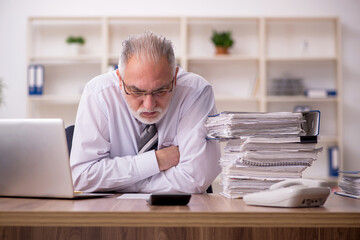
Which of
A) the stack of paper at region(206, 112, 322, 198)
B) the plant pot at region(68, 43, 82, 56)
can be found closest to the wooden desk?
the stack of paper at region(206, 112, 322, 198)

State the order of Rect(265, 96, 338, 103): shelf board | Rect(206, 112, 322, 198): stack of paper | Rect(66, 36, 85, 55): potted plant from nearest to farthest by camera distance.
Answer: Rect(206, 112, 322, 198): stack of paper → Rect(265, 96, 338, 103): shelf board → Rect(66, 36, 85, 55): potted plant

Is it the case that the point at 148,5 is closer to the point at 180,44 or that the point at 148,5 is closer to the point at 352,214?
the point at 180,44

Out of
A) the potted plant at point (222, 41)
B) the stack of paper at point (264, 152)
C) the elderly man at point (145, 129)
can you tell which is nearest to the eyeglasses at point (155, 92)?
the elderly man at point (145, 129)

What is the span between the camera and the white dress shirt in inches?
62.9

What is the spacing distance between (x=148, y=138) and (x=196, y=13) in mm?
3295

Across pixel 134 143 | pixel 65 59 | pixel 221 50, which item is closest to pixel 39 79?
pixel 65 59

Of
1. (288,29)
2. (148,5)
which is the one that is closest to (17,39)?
(148,5)

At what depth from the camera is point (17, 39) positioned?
4.90 meters

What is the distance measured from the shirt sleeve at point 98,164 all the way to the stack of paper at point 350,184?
638mm

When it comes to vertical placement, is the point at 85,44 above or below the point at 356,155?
above

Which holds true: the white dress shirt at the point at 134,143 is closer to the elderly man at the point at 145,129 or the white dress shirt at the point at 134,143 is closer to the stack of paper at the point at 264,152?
the elderly man at the point at 145,129

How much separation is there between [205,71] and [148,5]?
3.14 ft

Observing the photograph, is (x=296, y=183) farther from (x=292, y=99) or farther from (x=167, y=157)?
(x=292, y=99)

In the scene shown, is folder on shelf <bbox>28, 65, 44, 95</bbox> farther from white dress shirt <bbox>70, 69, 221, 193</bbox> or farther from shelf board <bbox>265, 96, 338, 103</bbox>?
white dress shirt <bbox>70, 69, 221, 193</bbox>
